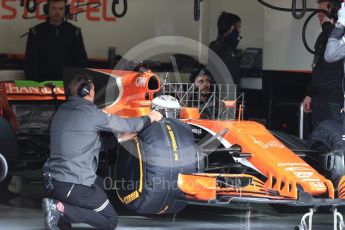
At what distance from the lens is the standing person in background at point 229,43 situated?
12.9 metres

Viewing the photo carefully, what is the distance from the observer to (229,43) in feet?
42.9

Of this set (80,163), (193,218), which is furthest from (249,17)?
(80,163)

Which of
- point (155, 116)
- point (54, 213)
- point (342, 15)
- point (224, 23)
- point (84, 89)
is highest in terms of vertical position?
point (342, 15)

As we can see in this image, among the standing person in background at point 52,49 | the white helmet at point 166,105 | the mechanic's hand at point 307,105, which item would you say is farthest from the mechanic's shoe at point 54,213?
the standing person in background at point 52,49

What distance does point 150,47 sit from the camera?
1472 cm

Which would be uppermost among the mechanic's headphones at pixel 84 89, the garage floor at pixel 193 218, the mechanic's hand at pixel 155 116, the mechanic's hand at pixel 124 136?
the mechanic's headphones at pixel 84 89

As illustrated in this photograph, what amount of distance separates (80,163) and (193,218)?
5.60ft

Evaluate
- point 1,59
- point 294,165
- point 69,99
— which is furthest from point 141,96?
point 1,59

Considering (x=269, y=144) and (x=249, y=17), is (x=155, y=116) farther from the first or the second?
(x=249, y=17)

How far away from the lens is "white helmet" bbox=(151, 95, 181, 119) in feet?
31.0

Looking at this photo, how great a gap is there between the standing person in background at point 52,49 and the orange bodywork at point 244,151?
262 cm

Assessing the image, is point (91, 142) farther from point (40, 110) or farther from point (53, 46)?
point (53, 46)

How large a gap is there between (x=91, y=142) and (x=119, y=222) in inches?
46.1

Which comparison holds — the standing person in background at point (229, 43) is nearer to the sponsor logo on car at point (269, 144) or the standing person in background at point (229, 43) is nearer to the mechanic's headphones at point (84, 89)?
the sponsor logo on car at point (269, 144)
